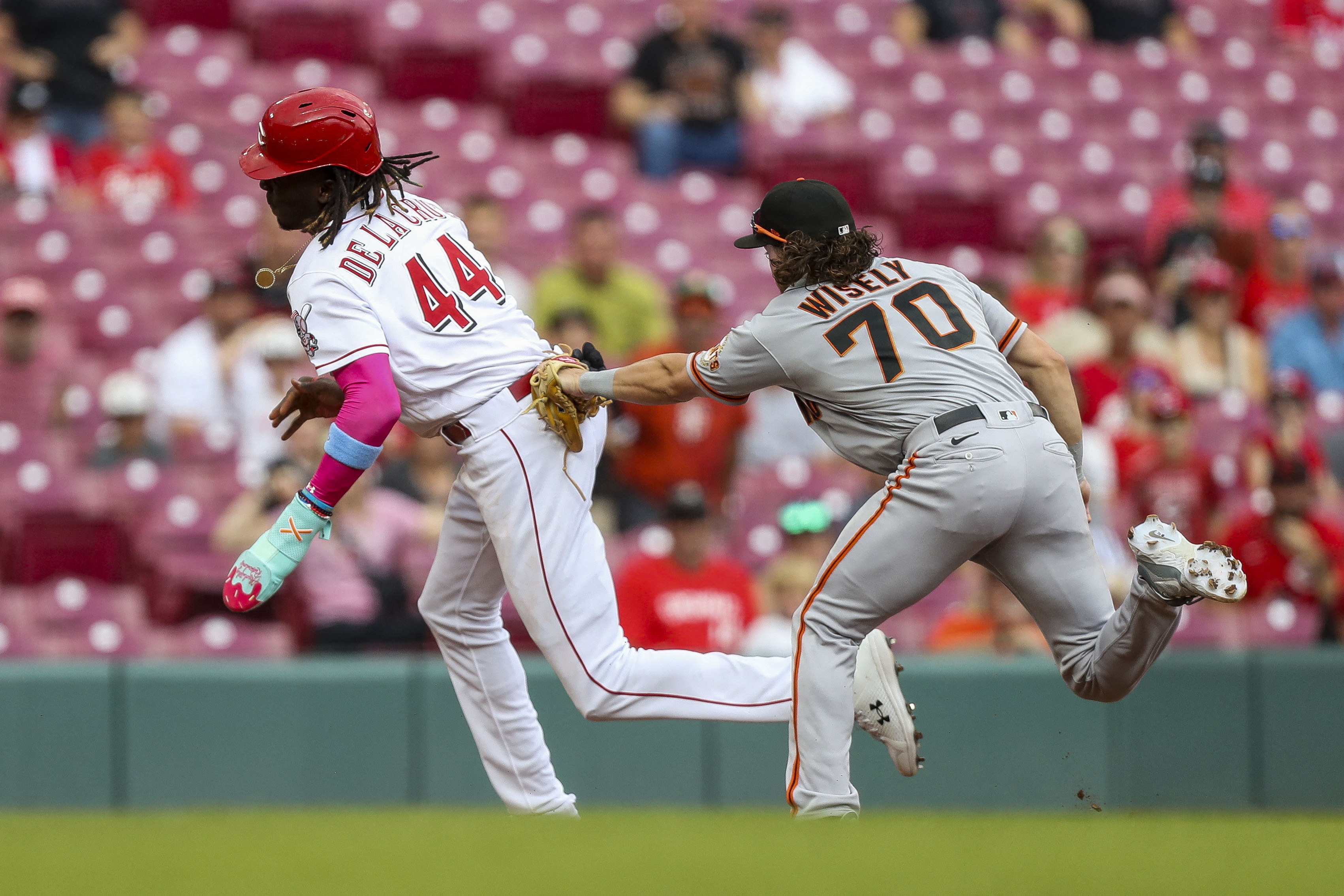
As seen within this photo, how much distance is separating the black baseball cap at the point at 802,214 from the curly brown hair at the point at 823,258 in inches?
0.6

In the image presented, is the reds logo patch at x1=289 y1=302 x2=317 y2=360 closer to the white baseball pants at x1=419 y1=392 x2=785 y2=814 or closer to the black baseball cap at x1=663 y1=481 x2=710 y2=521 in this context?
the white baseball pants at x1=419 y1=392 x2=785 y2=814

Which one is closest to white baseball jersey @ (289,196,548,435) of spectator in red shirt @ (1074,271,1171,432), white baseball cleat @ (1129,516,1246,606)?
white baseball cleat @ (1129,516,1246,606)

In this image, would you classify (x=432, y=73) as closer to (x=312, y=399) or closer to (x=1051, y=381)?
(x=312, y=399)

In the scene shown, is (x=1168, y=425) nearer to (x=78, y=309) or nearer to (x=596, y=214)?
(x=596, y=214)

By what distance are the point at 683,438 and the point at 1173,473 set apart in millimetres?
2163

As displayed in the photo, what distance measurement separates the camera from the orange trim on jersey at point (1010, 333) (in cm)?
436

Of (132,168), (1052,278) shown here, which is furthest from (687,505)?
(132,168)

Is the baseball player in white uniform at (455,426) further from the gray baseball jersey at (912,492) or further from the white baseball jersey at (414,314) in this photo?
the gray baseball jersey at (912,492)

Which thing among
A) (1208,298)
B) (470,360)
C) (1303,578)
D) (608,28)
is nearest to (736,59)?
(608,28)

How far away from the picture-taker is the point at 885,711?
4.34m

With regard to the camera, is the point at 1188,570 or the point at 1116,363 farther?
the point at 1116,363

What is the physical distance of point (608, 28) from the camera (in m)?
11.2

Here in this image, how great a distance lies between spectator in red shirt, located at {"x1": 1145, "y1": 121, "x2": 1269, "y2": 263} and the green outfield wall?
3.65 m

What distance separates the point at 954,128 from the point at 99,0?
17.4ft
